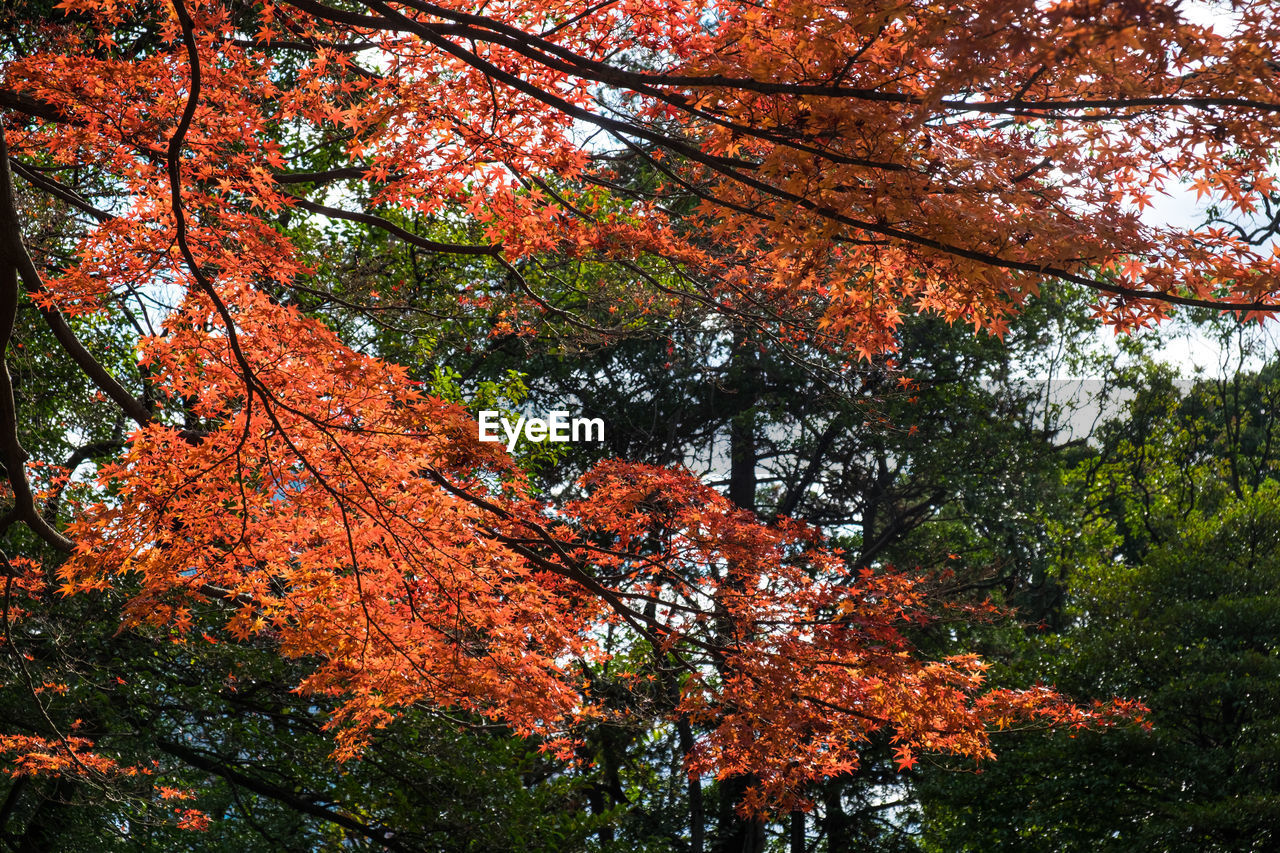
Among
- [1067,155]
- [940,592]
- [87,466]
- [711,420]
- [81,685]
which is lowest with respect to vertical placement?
[81,685]

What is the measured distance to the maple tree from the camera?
240 cm

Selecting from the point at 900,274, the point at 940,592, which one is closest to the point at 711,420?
the point at 940,592

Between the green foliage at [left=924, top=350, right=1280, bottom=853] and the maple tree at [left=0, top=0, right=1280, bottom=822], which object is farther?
the green foliage at [left=924, top=350, right=1280, bottom=853]

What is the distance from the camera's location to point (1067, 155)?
8.55 feet

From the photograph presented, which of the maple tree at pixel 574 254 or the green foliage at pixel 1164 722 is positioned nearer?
the maple tree at pixel 574 254

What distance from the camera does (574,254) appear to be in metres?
5.20

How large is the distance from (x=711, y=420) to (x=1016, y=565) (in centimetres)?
444

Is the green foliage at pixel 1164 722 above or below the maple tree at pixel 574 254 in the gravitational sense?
below

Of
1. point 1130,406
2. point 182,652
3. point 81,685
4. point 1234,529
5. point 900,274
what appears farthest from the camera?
point 1130,406

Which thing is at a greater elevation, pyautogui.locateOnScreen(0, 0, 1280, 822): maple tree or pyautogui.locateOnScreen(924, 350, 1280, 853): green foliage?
pyautogui.locateOnScreen(0, 0, 1280, 822): maple tree

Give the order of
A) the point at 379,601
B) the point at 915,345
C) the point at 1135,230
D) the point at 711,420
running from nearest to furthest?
the point at 1135,230 < the point at 379,601 < the point at 915,345 < the point at 711,420

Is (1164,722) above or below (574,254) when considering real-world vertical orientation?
below

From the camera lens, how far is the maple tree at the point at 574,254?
2.40 meters

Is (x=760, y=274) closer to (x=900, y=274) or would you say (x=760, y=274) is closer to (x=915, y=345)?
(x=900, y=274)
